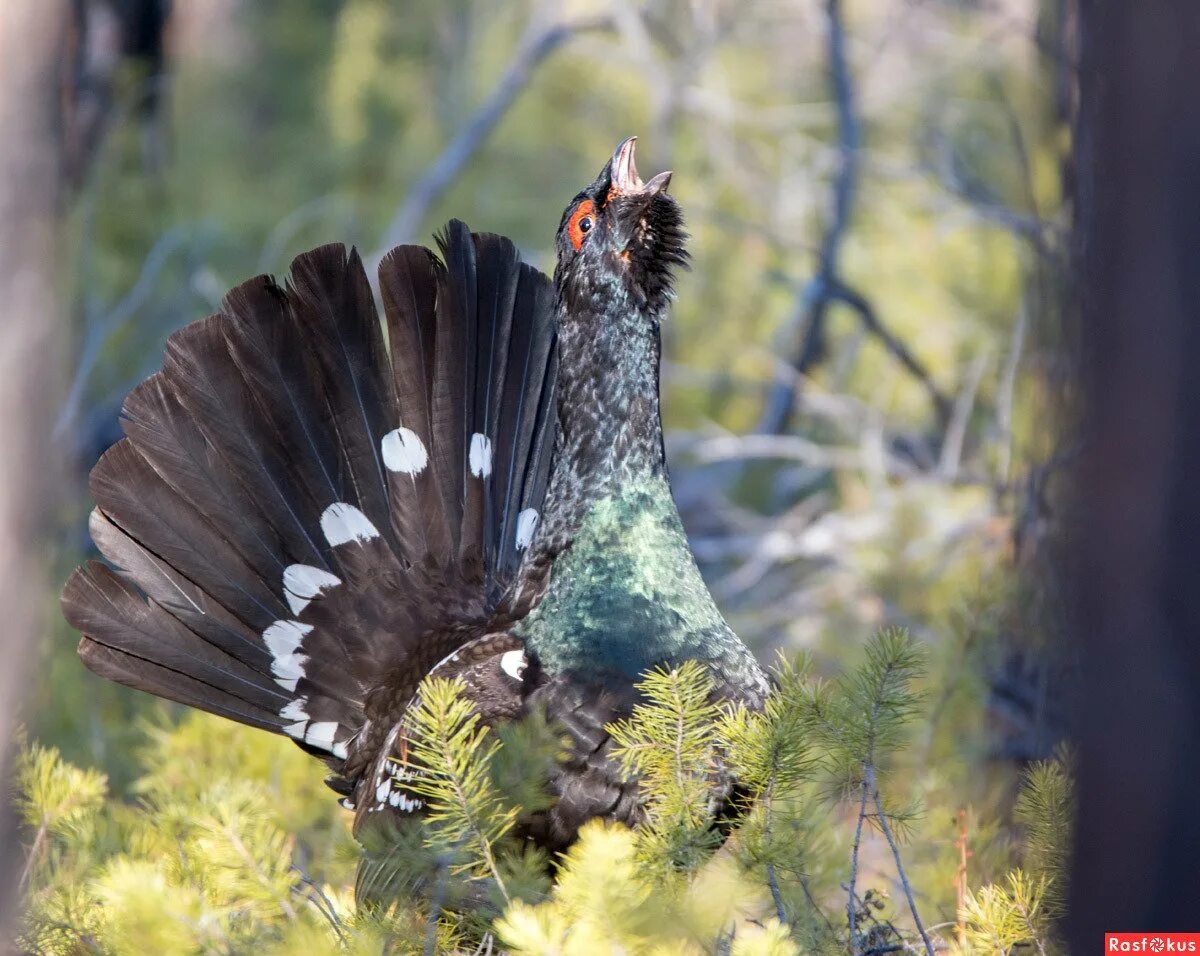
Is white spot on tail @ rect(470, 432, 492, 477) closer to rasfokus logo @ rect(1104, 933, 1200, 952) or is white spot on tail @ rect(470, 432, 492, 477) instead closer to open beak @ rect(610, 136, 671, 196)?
open beak @ rect(610, 136, 671, 196)

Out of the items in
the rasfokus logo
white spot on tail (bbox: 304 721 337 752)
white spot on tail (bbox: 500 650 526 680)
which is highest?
white spot on tail (bbox: 500 650 526 680)

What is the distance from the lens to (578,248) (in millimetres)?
2549

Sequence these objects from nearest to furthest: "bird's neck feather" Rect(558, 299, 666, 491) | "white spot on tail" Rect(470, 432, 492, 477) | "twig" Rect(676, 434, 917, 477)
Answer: "bird's neck feather" Rect(558, 299, 666, 491) → "white spot on tail" Rect(470, 432, 492, 477) → "twig" Rect(676, 434, 917, 477)

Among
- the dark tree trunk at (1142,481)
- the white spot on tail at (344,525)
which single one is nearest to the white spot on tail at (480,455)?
the white spot on tail at (344,525)

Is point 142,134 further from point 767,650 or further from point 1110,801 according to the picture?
point 1110,801

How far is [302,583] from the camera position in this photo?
2.85 m

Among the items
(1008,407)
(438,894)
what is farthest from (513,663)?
(1008,407)

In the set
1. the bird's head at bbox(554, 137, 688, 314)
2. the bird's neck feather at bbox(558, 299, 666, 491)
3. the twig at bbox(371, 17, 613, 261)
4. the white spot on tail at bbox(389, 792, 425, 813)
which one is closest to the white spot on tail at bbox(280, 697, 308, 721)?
the white spot on tail at bbox(389, 792, 425, 813)

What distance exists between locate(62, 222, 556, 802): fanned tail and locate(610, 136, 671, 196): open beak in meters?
0.47

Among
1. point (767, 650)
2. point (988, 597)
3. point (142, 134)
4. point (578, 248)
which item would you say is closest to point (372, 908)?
point (578, 248)

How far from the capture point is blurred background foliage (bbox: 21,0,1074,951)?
10.5 feet

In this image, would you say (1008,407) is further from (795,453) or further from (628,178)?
(628,178)

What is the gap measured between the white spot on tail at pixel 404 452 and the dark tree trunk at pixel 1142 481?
1860 millimetres

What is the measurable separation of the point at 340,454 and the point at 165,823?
869mm
